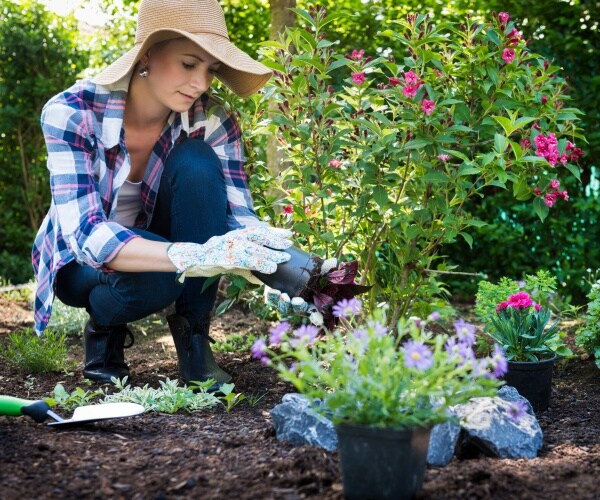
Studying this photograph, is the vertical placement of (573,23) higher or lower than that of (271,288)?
higher

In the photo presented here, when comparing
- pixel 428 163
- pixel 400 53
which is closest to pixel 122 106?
pixel 428 163

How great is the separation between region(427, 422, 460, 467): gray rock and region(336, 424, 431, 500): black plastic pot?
290 millimetres

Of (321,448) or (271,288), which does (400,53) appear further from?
→ (321,448)

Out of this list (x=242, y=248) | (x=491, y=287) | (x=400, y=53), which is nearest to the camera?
(x=242, y=248)

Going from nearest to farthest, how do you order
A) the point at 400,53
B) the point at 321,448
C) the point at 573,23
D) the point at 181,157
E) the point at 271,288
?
the point at 321,448
the point at 271,288
the point at 181,157
the point at 573,23
the point at 400,53

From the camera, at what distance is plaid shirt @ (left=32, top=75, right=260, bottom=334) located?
241 centimetres

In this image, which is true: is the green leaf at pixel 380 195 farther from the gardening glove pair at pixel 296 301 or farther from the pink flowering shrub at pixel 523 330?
the pink flowering shrub at pixel 523 330

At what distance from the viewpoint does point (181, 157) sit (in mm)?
2732

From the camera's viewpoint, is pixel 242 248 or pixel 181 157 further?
pixel 181 157

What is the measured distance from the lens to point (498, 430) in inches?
80.1

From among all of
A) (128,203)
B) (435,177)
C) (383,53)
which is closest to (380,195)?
(435,177)

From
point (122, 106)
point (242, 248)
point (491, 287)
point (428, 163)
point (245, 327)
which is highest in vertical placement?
point (122, 106)

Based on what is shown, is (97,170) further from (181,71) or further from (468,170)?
(468,170)

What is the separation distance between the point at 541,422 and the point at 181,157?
55.9 inches
